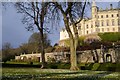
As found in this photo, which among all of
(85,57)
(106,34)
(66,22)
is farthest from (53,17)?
(106,34)

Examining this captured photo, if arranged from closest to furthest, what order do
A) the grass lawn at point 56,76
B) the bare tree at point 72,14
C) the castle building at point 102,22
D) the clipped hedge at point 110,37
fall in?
the grass lawn at point 56,76, the bare tree at point 72,14, the clipped hedge at point 110,37, the castle building at point 102,22

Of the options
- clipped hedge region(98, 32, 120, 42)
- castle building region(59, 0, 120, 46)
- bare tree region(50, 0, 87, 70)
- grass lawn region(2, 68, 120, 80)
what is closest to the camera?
grass lawn region(2, 68, 120, 80)

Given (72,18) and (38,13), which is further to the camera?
(38,13)

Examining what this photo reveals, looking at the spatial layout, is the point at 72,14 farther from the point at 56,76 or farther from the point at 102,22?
the point at 102,22

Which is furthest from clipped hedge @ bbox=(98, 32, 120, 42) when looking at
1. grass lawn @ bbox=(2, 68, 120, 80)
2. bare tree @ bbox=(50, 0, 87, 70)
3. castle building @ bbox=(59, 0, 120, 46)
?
grass lawn @ bbox=(2, 68, 120, 80)

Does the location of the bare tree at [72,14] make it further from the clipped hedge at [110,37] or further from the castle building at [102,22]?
the castle building at [102,22]

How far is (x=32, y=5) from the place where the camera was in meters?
36.2

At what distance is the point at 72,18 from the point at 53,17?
3178mm

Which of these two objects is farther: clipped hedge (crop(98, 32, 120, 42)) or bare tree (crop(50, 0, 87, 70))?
clipped hedge (crop(98, 32, 120, 42))

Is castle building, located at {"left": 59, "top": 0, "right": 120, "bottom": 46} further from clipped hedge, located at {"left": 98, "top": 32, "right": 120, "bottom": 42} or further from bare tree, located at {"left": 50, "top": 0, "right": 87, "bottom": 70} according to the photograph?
bare tree, located at {"left": 50, "top": 0, "right": 87, "bottom": 70}

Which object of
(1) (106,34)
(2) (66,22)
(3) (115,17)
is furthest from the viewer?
(3) (115,17)

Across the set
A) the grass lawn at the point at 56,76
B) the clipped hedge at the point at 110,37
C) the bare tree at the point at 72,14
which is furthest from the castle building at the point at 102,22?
the grass lawn at the point at 56,76

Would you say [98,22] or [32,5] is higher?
[98,22]

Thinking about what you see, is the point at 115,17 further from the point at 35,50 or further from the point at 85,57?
the point at 85,57
